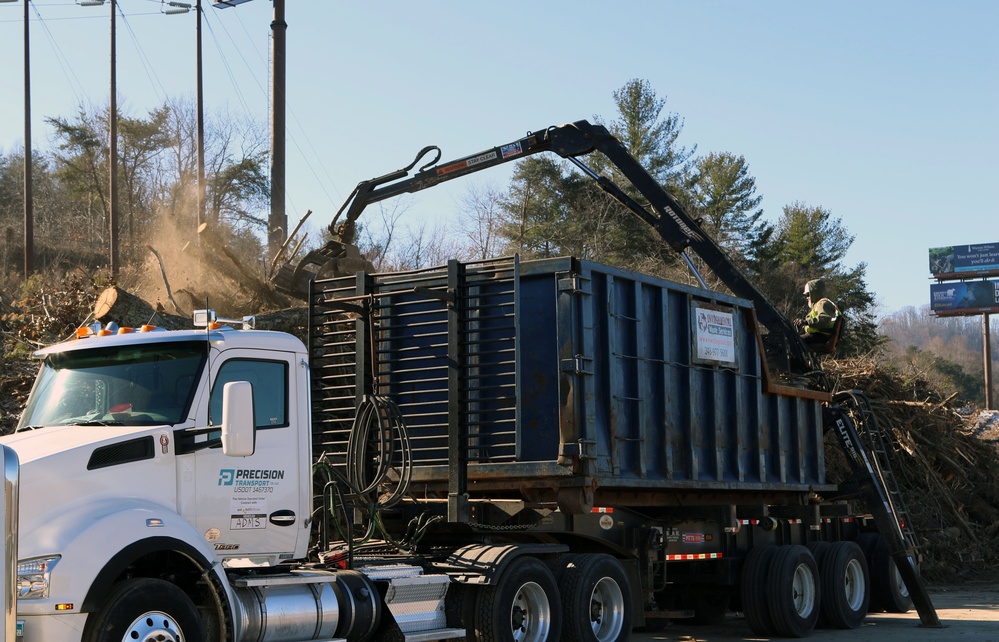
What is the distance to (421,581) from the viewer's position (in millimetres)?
9164

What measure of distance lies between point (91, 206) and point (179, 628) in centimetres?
4681

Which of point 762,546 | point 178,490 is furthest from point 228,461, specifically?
point 762,546

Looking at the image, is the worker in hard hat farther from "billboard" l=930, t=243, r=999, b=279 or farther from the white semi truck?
"billboard" l=930, t=243, r=999, b=279

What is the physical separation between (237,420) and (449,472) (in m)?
3.07

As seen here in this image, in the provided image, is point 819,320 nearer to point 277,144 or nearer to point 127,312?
point 127,312

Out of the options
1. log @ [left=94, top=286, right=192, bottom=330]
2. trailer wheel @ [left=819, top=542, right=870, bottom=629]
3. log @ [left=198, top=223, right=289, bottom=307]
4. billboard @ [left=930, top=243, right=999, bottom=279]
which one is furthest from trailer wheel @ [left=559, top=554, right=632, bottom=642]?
billboard @ [left=930, top=243, right=999, bottom=279]

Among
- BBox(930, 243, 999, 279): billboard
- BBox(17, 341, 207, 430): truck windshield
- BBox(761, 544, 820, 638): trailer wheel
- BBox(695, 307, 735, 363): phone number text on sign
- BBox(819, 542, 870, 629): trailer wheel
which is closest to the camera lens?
BBox(17, 341, 207, 430): truck windshield

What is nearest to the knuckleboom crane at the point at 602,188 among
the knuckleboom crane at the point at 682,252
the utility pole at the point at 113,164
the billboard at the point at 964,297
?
the knuckleboom crane at the point at 682,252

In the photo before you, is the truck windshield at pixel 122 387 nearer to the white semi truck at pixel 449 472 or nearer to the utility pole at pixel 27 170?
the white semi truck at pixel 449 472

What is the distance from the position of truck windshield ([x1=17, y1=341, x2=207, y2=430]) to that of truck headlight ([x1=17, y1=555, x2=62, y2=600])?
1229mm

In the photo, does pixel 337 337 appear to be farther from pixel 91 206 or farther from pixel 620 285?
pixel 91 206

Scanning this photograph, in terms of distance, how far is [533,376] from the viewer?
33.6 feet

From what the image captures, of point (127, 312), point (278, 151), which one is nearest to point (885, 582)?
point (127, 312)

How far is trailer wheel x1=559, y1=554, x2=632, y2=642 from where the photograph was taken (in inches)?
391
